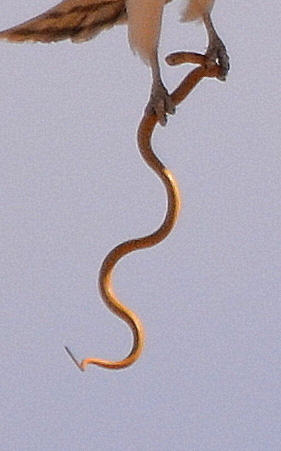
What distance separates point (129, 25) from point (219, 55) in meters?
0.39

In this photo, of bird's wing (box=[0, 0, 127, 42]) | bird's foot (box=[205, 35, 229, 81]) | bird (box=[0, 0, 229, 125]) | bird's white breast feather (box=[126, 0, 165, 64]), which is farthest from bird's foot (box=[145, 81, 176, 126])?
bird's wing (box=[0, 0, 127, 42])

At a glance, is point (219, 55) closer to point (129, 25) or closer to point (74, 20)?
Answer: point (129, 25)

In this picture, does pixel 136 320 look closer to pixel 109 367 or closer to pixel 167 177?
pixel 109 367

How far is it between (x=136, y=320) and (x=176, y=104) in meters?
0.58

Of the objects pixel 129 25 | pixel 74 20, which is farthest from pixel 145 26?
pixel 74 20

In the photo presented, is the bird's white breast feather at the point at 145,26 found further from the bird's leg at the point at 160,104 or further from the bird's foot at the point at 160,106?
the bird's foot at the point at 160,106

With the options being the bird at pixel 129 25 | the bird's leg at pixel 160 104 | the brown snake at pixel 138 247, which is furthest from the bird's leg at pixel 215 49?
the brown snake at pixel 138 247

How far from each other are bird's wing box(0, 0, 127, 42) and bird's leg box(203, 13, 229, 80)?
0.97ft

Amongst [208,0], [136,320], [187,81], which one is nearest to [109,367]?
[136,320]

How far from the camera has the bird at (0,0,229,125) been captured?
3359mm

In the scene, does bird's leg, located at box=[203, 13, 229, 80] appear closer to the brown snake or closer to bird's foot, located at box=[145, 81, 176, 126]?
bird's foot, located at box=[145, 81, 176, 126]

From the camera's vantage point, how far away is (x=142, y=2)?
3424mm

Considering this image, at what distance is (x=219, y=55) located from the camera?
333 cm

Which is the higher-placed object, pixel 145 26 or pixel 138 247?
pixel 145 26
